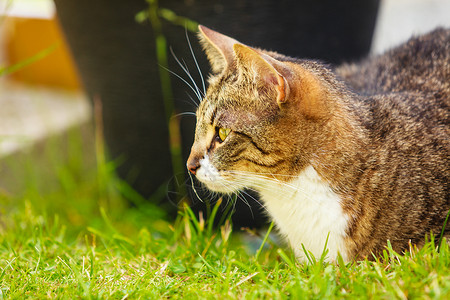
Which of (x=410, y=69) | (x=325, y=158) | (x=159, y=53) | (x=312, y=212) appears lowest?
(x=312, y=212)

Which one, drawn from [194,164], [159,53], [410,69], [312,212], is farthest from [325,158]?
[159,53]

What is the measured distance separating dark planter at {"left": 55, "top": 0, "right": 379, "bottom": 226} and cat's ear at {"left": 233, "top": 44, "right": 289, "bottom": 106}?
490 millimetres

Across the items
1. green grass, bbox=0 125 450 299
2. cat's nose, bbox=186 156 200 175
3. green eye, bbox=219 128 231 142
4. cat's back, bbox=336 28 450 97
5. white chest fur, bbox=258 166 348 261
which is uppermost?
cat's back, bbox=336 28 450 97

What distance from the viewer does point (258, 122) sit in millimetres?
1393

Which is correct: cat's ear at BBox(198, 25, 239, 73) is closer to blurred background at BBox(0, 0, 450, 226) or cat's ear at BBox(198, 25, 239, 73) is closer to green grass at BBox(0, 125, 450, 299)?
blurred background at BBox(0, 0, 450, 226)

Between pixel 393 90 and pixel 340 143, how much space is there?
1.69 feet

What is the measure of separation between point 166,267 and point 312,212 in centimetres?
49

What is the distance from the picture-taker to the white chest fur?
55.3 inches

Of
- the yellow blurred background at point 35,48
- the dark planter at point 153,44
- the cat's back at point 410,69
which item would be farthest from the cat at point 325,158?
the yellow blurred background at point 35,48

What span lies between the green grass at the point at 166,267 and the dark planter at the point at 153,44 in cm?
22

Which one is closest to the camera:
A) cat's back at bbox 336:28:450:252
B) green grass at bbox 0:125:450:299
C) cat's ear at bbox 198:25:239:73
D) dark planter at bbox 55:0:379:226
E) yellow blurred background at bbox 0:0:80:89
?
green grass at bbox 0:125:450:299

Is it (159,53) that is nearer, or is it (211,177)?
(211,177)

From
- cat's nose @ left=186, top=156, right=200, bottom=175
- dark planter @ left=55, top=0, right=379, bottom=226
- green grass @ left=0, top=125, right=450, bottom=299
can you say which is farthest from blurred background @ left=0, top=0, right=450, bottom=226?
cat's nose @ left=186, top=156, right=200, bottom=175

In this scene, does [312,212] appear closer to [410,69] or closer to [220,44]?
[220,44]
